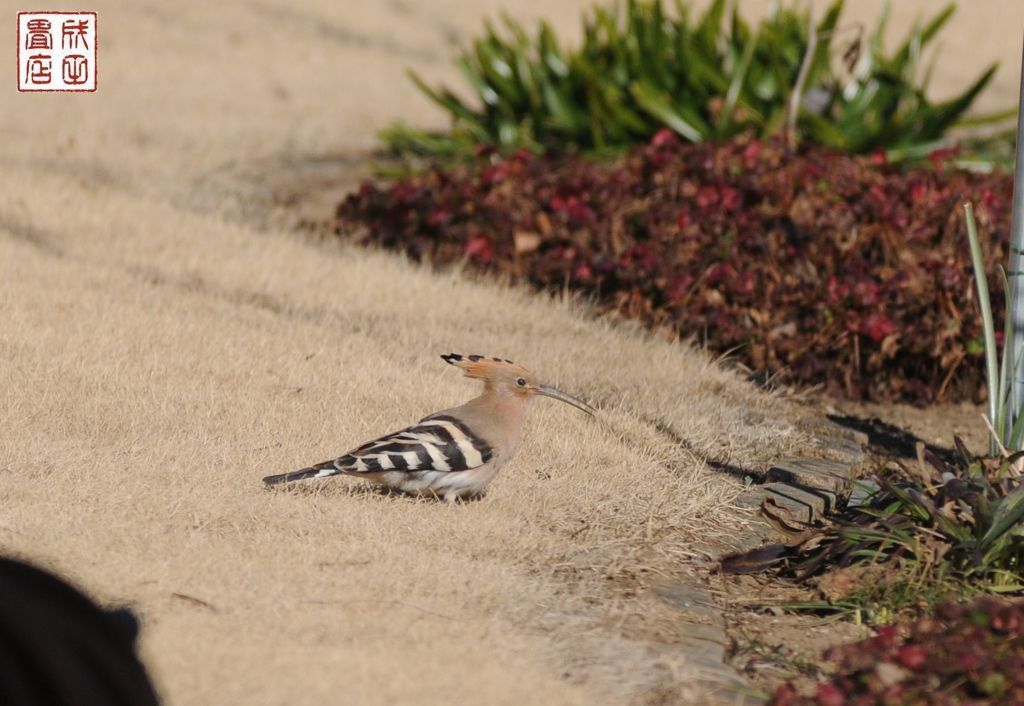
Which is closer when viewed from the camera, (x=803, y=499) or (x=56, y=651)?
(x=56, y=651)

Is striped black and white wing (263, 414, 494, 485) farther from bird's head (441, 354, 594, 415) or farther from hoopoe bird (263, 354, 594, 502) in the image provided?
bird's head (441, 354, 594, 415)

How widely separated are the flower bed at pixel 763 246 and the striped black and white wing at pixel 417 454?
312 cm

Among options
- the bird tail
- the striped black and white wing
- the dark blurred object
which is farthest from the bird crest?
the dark blurred object

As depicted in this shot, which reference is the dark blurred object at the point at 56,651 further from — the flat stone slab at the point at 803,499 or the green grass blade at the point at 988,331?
the green grass blade at the point at 988,331

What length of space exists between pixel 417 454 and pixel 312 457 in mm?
829

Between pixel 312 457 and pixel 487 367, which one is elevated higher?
pixel 487 367

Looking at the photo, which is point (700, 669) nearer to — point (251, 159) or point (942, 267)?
point (942, 267)

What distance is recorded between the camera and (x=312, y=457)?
6137 mm

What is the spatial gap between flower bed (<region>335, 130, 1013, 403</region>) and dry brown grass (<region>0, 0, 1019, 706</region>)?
0.62 m

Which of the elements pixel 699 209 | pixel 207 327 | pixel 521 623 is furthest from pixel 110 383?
pixel 699 209

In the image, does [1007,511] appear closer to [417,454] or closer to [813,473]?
[813,473]

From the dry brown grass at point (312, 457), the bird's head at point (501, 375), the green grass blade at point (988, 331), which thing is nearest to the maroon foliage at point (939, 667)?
the dry brown grass at point (312, 457)

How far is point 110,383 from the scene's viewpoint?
6.82m

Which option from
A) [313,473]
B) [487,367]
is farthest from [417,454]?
[487,367]
